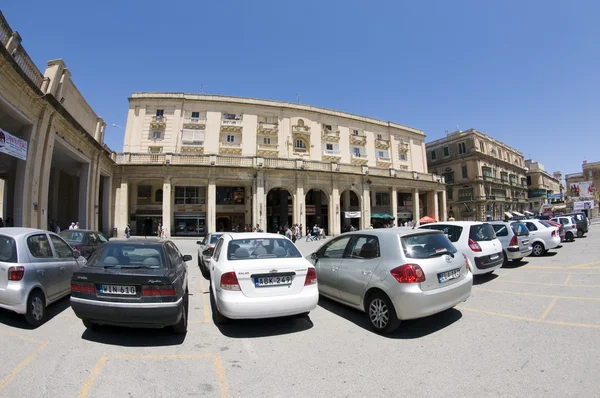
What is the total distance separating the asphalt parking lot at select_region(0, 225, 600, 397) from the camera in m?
2.98

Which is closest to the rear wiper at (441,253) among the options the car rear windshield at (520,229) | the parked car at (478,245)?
the parked car at (478,245)

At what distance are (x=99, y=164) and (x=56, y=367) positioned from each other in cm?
2283

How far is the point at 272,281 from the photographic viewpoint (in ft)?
15.0

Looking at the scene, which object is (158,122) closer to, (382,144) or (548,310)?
(382,144)

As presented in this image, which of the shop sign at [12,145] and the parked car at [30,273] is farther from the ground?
the shop sign at [12,145]

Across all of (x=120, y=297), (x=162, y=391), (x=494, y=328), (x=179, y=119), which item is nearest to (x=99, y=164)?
(x=179, y=119)

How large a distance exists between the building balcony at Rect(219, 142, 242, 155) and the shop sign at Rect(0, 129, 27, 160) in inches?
880

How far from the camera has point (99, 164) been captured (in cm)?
2198

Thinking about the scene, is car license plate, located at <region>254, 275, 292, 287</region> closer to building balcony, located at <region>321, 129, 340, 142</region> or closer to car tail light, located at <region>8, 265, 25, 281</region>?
car tail light, located at <region>8, 265, 25, 281</region>

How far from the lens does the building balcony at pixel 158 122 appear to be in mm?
32844

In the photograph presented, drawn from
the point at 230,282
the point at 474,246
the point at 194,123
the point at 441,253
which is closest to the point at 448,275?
the point at 441,253

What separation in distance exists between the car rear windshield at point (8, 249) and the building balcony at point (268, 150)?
103 feet

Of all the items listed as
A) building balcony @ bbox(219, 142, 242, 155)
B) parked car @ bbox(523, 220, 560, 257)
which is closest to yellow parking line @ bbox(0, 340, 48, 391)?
parked car @ bbox(523, 220, 560, 257)

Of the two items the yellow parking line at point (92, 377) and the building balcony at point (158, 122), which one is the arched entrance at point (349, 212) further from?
the yellow parking line at point (92, 377)
